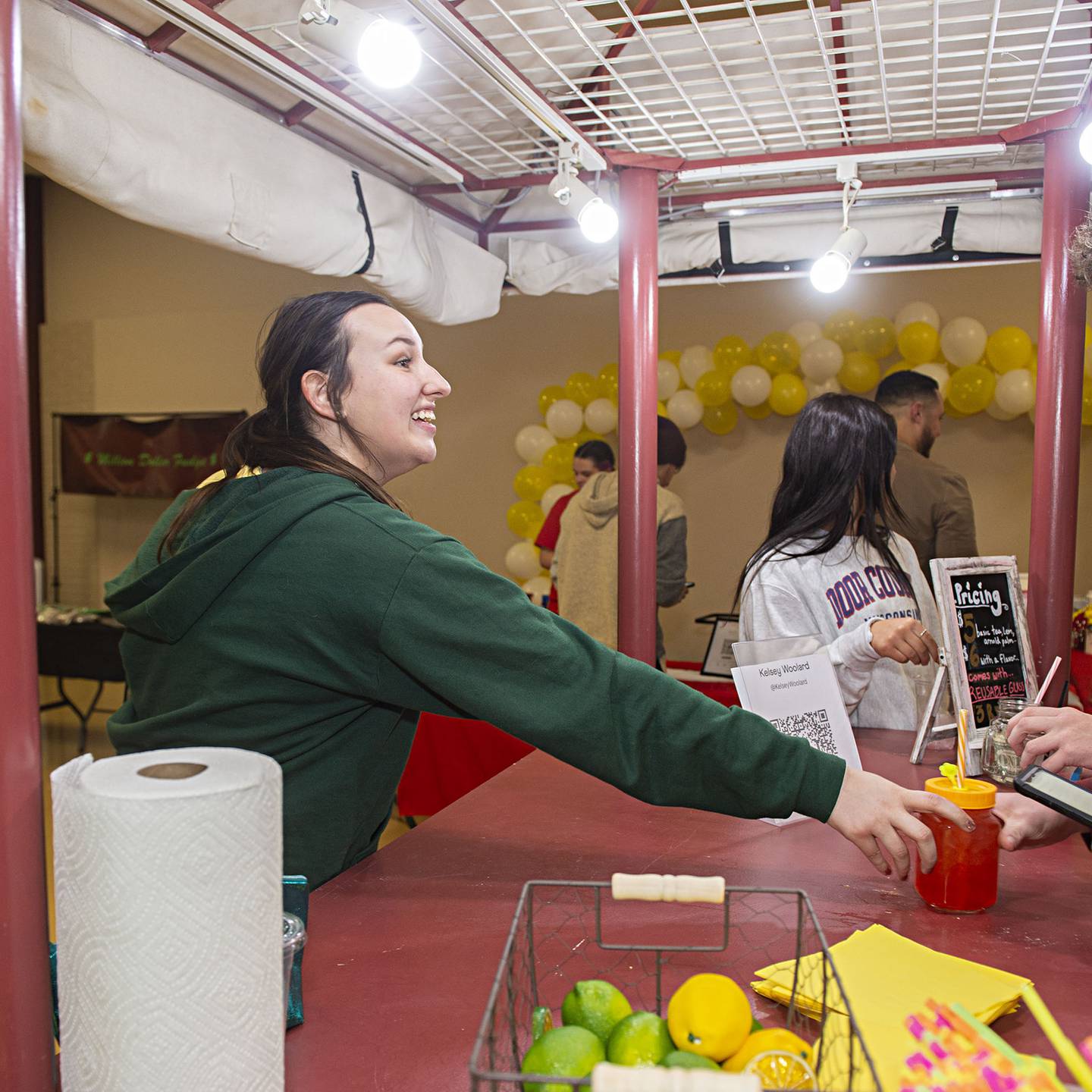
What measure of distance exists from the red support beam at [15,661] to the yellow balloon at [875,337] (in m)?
4.93

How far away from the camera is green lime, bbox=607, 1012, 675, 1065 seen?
73cm

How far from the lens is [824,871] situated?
4.62 ft

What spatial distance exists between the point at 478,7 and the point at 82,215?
655cm

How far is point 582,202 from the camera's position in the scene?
2676mm

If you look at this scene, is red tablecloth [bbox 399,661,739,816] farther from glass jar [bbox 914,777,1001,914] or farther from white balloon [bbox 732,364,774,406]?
glass jar [bbox 914,777,1001,914]

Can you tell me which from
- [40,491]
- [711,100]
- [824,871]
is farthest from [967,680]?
[40,491]

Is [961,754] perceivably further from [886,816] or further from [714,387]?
[714,387]

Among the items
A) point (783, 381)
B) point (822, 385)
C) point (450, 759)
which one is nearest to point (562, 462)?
point (783, 381)

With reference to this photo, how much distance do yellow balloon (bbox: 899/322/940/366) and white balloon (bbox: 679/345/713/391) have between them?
1.02 meters

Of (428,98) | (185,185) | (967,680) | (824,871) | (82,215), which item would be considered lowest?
(824,871)

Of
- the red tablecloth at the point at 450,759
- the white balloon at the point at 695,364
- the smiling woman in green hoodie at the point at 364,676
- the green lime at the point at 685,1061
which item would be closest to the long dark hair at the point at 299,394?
the smiling woman in green hoodie at the point at 364,676

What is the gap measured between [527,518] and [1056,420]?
12.4 ft

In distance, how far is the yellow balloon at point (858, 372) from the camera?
531 centimetres

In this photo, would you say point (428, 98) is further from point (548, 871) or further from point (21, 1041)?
point (21, 1041)
